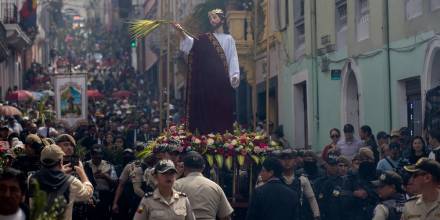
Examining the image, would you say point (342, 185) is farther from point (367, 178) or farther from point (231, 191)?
point (231, 191)

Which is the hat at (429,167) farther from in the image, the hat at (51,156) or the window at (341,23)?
the window at (341,23)

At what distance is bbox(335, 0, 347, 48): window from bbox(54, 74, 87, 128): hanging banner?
23.4 ft

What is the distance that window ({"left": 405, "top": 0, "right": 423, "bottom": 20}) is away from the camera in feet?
59.4

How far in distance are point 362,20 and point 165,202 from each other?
42.1 ft

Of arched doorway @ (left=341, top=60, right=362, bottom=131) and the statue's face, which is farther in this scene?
arched doorway @ (left=341, top=60, right=362, bottom=131)

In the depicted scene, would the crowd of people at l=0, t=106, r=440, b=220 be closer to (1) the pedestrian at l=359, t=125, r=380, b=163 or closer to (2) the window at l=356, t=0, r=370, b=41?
(1) the pedestrian at l=359, t=125, r=380, b=163

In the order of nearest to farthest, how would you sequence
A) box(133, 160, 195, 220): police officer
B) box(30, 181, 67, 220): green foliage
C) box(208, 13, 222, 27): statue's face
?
box(30, 181, 67, 220): green foliage → box(133, 160, 195, 220): police officer → box(208, 13, 222, 27): statue's face

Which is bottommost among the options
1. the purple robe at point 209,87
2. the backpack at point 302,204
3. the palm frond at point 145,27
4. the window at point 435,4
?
the backpack at point 302,204

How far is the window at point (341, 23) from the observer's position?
22.5m

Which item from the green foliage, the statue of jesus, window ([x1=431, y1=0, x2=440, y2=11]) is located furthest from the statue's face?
the green foliage

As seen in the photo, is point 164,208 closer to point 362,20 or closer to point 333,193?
point 333,193

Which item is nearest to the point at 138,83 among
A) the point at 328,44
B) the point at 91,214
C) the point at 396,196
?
the point at 328,44

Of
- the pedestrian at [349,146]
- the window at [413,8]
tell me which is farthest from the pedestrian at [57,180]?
the window at [413,8]

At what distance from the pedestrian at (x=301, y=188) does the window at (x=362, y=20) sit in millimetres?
9013
